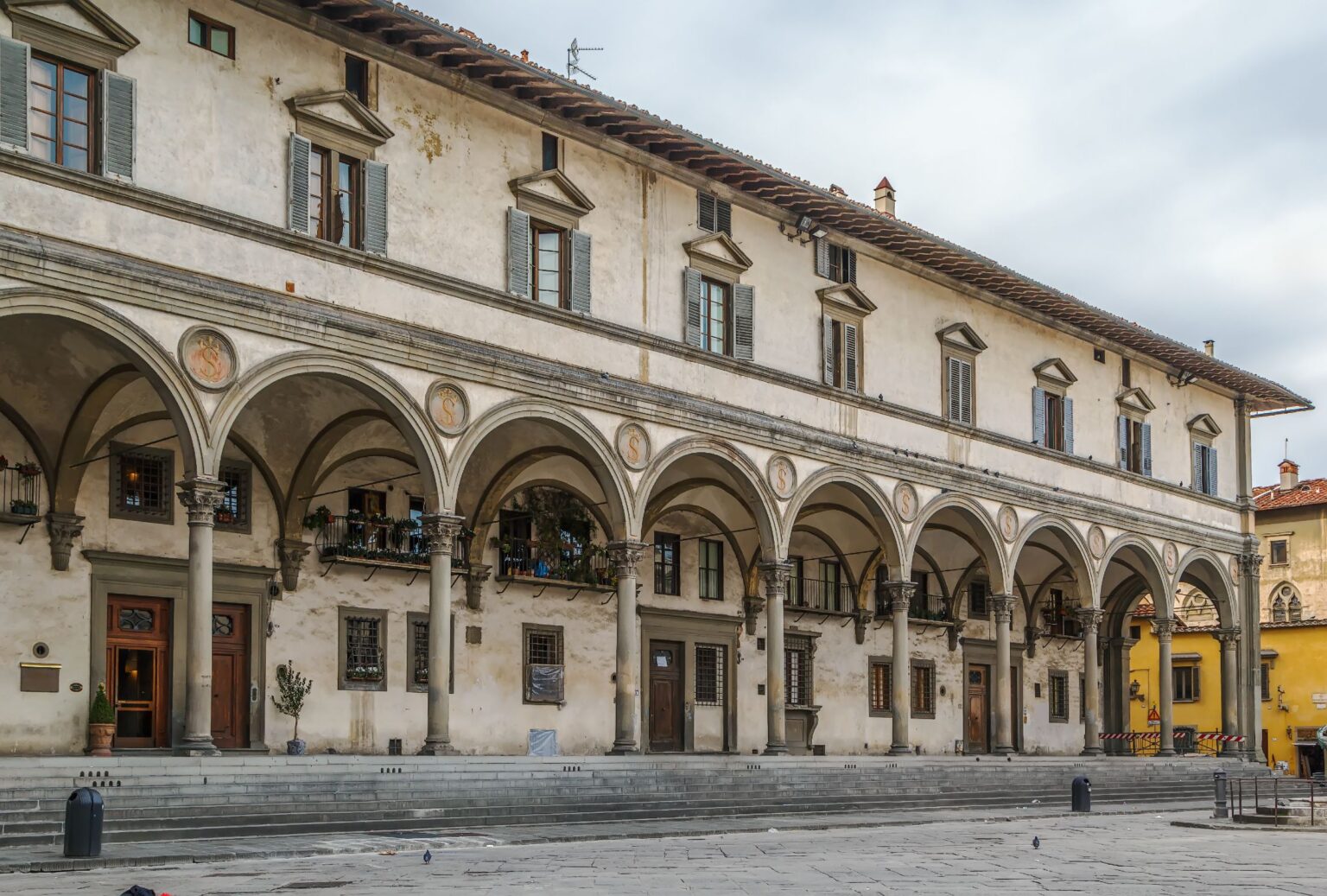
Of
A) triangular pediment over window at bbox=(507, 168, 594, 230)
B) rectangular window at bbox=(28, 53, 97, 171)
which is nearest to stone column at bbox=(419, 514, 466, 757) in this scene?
triangular pediment over window at bbox=(507, 168, 594, 230)

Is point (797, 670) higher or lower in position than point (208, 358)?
lower

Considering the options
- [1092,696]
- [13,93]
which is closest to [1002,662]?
[1092,696]

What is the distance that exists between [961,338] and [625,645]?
40.1ft

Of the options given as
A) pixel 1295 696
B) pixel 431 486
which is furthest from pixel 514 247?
pixel 1295 696

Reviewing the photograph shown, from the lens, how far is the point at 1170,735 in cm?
3800

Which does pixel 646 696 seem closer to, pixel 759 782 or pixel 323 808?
pixel 759 782

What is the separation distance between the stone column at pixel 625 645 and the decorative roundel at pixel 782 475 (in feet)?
12.0

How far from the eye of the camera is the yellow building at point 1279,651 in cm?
5038

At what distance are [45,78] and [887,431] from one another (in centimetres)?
1733

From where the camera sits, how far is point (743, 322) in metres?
28.7

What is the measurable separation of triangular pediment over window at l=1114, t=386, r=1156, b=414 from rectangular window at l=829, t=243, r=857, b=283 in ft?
35.0

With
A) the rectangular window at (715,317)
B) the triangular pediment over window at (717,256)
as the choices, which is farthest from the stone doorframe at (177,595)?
the triangular pediment over window at (717,256)

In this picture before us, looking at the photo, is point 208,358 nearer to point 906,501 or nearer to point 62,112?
point 62,112

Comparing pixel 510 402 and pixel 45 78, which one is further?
pixel 510 402
